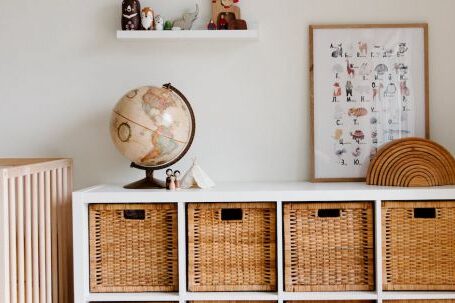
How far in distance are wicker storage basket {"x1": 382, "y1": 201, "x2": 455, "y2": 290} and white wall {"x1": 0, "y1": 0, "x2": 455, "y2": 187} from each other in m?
0.48

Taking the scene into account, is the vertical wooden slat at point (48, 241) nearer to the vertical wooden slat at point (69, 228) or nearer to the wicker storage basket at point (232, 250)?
the vertical wooden slat at point (69, 228)

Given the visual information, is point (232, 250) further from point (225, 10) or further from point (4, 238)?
point (225, 10)

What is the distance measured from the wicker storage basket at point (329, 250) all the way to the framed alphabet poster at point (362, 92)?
347 mm

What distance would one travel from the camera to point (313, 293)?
6.29 ft

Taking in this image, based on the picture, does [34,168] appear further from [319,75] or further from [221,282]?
[319,75]

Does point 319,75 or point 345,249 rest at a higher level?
point 319,75

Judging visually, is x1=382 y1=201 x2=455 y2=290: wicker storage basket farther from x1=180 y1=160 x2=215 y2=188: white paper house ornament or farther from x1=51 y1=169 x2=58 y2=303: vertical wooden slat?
x1=51 y1=169 x2=58 y2=303: vertical wooden slat

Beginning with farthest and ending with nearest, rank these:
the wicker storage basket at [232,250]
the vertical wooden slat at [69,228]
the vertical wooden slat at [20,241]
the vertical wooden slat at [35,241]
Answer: the vertical wooden slat at [69,228]
the wicker storage basket at [232,250]
the vertical wooden slat at [35,241]
the vertical wooden slat at [20,241]

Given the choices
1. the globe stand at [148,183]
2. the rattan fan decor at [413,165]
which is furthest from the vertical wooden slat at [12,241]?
the rattan fan decor at [413,165]

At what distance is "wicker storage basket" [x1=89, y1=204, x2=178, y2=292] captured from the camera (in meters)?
1.94

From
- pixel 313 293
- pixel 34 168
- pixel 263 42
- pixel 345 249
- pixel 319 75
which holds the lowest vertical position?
pixel 313 293

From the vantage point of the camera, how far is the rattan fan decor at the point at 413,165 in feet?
6.57

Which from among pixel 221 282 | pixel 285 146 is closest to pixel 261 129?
pixel 285 146

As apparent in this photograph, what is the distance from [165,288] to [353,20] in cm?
131
